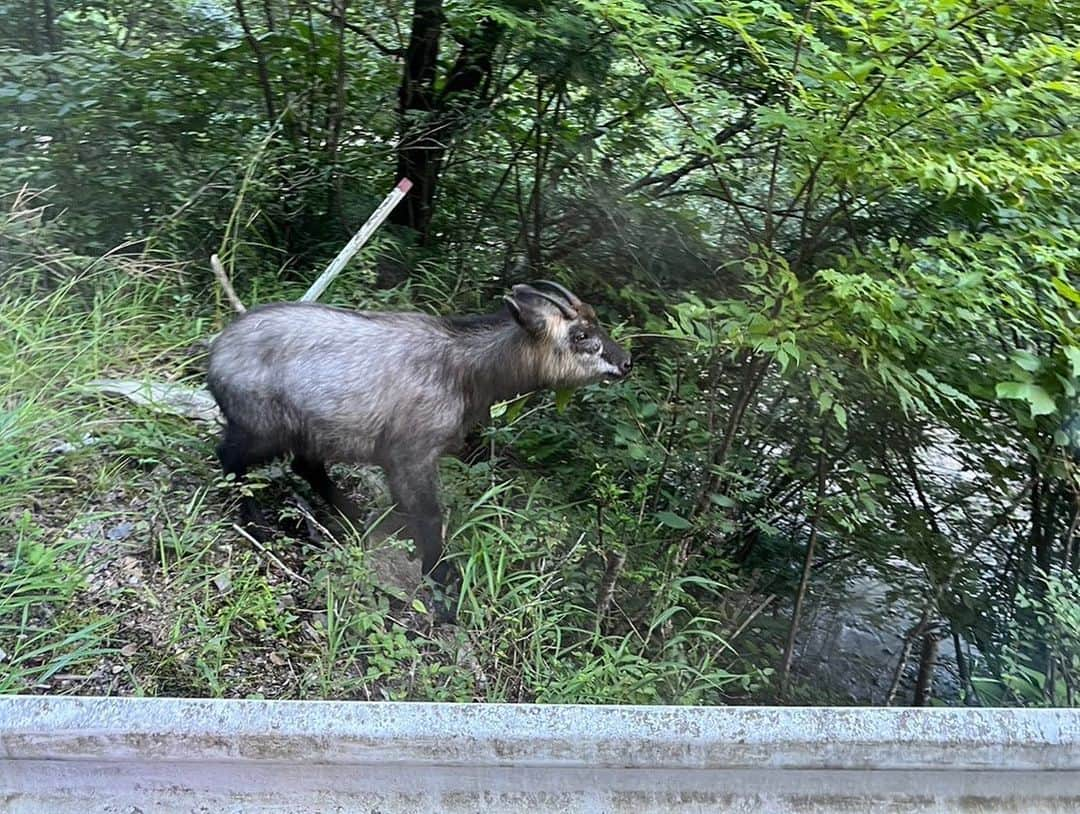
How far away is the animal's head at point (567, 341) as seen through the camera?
4.27 meters

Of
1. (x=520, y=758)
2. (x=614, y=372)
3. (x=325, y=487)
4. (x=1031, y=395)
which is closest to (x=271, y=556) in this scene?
(x=325, y=487)

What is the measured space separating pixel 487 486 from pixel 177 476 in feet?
4.67

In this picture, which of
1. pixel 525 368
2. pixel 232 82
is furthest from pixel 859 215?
pixel 232 82

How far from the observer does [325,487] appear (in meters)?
4.60

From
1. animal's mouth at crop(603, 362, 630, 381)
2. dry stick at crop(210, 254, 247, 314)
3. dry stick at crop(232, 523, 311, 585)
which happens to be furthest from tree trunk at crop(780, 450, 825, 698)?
dry stick at crop(210, 254, 247, 314)

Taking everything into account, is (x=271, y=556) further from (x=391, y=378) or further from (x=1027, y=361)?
(x=1027, y=361)

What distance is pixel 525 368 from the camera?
14.4ft

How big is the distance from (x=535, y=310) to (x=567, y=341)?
8.6 inches

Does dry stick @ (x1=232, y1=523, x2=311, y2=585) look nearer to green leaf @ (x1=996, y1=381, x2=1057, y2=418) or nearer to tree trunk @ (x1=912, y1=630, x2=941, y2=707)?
green leaf @ (x1=996, y1=381, x2=1057, y2=418)

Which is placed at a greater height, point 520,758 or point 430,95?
point 430,95

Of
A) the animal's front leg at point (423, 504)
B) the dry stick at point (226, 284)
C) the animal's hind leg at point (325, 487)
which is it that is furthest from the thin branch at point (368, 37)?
the animal's front leg at point (423, 504)

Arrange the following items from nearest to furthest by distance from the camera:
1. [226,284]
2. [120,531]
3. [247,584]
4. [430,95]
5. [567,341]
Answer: [247,584] → [120,531] → [567,341] → [226,284] → [430,95]

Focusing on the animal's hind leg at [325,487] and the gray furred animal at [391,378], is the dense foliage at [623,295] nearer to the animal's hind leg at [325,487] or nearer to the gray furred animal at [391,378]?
the gray furred animal at [391,378]

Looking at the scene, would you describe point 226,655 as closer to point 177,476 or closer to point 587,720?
point 177,476
